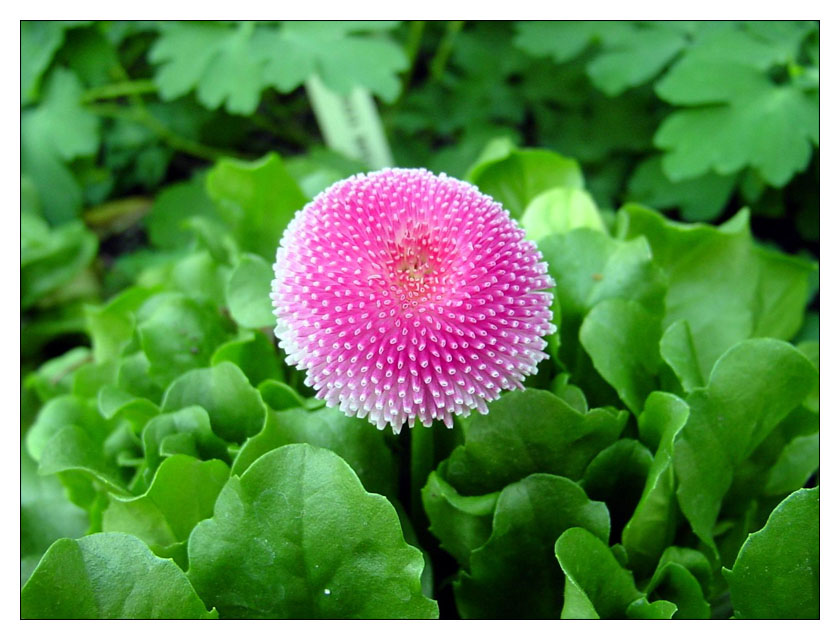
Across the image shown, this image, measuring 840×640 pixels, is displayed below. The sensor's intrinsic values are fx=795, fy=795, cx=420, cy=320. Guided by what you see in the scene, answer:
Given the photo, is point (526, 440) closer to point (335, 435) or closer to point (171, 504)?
point (335, 435)

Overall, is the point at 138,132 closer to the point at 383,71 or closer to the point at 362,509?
the point at 383,71

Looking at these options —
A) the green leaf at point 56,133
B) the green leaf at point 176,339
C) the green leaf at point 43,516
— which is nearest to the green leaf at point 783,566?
the green leaf at point 176,339

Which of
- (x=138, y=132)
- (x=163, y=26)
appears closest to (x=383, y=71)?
(x=163, y=26)

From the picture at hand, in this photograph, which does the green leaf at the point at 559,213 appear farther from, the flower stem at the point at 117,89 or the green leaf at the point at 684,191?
the flower stem at the point at 117,89

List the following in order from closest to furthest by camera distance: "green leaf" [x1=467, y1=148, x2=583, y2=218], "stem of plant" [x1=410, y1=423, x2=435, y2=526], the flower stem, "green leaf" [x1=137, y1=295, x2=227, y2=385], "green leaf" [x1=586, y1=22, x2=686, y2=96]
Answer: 1. "stem of plant" [x1=410, y1=423, x2=435, y2=526]
2. "green leaf" [x1=137, y1=295, x2=227, y2=385]
3. "green leaf" [x1=467, y1=148, x2=583, y2=218]
4. "green leaf" [x1=586, y1=22, x2=686, y2=96]
5. the flower stem

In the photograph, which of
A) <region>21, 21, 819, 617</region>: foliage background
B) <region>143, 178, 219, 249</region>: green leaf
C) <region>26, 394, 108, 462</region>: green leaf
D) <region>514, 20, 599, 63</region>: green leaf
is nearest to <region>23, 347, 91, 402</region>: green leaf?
<region>21, 21, 819, 617</region>: foliage background

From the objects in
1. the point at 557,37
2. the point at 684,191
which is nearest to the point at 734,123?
the point at 684,191

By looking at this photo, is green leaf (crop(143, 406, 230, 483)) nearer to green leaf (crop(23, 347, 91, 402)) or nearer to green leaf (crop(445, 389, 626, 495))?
green leaf (crop(445, 389, 626, 495))
